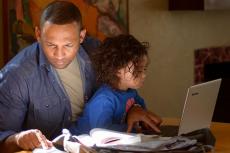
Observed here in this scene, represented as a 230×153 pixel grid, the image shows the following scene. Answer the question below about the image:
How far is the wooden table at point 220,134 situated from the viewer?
6.18 feet

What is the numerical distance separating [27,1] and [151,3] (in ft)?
3.13

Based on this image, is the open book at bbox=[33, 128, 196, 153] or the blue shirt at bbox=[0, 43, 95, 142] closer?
the open book at bbox=[33, 128, 196, 153]

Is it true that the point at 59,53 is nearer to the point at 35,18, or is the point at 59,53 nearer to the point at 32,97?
the point at 32,97

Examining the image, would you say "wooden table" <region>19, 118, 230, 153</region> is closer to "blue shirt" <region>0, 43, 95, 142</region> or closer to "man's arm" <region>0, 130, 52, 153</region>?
"blue shirt" <region>0, 43, 95, 142</region>

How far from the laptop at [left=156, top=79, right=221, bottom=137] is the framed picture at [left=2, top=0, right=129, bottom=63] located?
164 centimetres

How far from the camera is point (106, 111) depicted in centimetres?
191

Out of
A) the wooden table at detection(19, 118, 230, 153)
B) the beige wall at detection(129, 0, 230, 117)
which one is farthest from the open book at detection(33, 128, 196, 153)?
the beige wall at detection(129, 0, 230, 117)

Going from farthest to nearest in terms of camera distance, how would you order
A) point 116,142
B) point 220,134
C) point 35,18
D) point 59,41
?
point 35,18 < point 220,134 < point 59,41 < point 116,142

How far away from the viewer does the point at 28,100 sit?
2010mm

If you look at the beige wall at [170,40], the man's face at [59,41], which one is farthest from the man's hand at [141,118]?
the beige wall at [170,40]

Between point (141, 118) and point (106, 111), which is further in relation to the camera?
point (141, 118)

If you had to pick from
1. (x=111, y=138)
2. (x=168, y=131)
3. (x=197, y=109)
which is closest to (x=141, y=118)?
(x=168, y=131)

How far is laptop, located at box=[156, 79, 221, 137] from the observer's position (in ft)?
6.15

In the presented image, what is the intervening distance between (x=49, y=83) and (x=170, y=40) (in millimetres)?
2025
